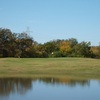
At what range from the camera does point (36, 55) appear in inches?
3088

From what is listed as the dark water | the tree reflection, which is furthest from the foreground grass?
the dark water

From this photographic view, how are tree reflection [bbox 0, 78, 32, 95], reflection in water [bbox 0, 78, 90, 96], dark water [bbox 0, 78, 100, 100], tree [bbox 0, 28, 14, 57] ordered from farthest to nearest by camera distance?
1. tree [bbox 0, 28, 14, 57]
2. reflection in water [bbox 0, 78, 90, 96]
3. tree reflection [bbox 0, 78, 32, 95]
4. dark water [bbox 0, 78, 100, 100]

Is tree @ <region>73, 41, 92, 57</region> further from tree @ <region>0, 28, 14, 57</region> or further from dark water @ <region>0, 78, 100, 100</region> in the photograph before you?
dark water @ <region>0, 78, 100, 100</region>

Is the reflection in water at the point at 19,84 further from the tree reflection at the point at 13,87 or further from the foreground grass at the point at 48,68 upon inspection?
the foreground grass at the point at 48,68

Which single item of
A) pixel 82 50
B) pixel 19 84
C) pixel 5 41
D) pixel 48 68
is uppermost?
pixel 5 41

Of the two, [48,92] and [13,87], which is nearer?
[48,92]

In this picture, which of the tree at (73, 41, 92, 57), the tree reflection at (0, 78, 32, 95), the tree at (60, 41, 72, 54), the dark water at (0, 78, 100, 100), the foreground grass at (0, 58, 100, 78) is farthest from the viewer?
the tree at (60, 41, 72, 54)

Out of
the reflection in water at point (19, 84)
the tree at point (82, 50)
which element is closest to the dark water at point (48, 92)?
the reflection in water at point (19, 84)

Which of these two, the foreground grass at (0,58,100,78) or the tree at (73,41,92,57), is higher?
the tree at (73,41,92,57)

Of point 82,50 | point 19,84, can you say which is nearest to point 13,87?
point 19,84

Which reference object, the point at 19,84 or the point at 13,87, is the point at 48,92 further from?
the point at 19,84

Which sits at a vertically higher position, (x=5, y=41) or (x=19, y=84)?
(x=5, y=41)

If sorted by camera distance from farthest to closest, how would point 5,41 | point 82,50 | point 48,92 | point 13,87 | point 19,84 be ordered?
1. point 82,50
2. point 5,41
3. point 19,84
4. point 13,87
5. point 48,92

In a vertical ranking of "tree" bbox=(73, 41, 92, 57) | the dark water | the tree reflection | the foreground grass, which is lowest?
the dark water
